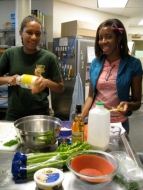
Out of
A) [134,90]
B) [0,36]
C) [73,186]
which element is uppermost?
[0,36]

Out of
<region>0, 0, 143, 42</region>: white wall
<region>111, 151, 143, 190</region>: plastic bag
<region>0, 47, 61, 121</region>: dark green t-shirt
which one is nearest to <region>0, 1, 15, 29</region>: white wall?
<region>0, 0, 143, 42</region>: white wall

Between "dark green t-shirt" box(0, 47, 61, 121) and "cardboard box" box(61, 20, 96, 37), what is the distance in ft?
6.10

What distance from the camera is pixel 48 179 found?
69cm

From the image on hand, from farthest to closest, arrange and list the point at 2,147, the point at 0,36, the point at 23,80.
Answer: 1. the point at 0,36
2. the point at 23,80
3. the point at 2,147

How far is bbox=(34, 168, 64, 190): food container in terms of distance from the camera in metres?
0.66

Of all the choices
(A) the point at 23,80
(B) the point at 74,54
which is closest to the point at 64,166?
(A) the point at 23,80

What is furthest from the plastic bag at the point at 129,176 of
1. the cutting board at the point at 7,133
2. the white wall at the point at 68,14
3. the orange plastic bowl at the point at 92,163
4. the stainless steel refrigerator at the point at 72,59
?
the white wall at the point at 68,14

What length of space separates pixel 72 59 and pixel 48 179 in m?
2.75

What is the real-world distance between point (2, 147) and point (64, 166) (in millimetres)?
374

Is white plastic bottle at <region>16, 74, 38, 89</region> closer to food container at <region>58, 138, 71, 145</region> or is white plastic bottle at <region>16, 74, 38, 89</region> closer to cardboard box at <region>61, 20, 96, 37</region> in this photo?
food container at <region>58, 138, 71, 145</region>

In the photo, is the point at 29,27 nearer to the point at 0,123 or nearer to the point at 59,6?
the point at 0,123

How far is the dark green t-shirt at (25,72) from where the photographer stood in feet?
4.92

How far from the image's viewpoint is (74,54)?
127 inches

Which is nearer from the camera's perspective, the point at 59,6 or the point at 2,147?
the point at 2,147
